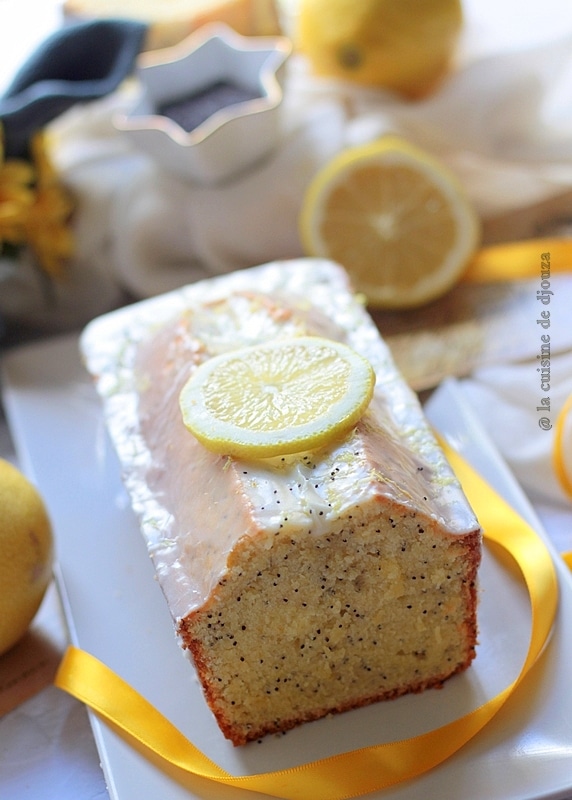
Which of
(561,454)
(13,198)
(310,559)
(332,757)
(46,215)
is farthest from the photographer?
(46,215)

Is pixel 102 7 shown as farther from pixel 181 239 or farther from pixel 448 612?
pixel 448 612

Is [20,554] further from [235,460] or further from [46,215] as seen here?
[46,215]

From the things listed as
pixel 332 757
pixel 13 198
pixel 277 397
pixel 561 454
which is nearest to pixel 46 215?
pixel 13 198

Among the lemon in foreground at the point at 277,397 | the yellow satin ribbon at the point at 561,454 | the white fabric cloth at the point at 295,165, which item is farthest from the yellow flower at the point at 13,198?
the yellow satin ribbon at the point at 561,454

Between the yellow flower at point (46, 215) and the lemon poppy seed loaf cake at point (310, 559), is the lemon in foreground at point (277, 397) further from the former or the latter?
the yellow flower at point (46, 215)

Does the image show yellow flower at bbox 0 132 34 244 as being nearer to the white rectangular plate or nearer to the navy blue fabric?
the navy blue fabric

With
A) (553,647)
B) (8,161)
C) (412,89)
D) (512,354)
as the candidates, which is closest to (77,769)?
(553,647)
